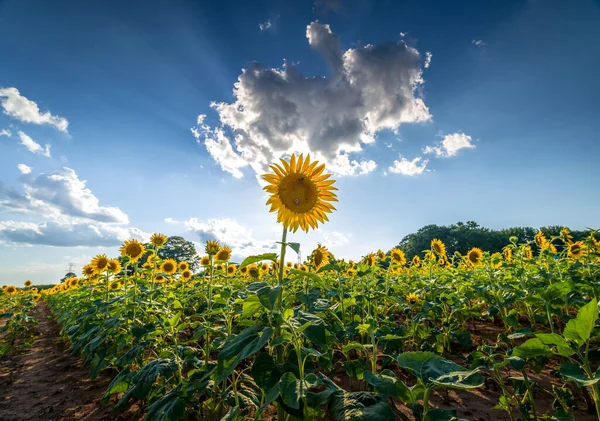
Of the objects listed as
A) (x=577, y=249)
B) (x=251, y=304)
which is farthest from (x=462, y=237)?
(x=251, y=304)

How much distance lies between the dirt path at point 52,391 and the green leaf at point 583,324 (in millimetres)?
3811

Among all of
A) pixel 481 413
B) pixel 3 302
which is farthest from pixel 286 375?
pixel 3 302

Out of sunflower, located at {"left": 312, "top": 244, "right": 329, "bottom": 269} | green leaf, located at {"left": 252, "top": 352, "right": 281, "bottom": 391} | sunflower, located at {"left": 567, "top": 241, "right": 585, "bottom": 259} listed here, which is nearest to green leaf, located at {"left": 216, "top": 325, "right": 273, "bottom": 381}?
green leaf, located at {"left": 252, "top": 352, "right": 281, "bottom": 391}

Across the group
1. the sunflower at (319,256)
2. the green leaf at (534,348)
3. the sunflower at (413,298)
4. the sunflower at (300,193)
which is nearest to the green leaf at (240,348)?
the sunflower at (300,193)

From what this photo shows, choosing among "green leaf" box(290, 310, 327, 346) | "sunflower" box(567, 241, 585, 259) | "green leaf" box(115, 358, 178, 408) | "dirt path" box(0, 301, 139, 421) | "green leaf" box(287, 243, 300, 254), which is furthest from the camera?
"sunflower" box(567, 241, 585, 259)

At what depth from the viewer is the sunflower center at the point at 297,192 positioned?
2791 mm

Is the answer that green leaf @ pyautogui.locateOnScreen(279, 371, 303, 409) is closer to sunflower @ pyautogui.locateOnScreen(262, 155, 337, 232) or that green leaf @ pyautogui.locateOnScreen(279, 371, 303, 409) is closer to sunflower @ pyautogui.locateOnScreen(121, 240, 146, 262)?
sunflower @ pyautogui.locateOnScreen(262, 155, 337, 232)

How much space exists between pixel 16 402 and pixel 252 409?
140 inches

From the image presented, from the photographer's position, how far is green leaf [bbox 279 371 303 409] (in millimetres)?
1456

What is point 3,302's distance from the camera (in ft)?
50.1

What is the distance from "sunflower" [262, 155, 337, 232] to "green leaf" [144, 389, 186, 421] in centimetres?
155

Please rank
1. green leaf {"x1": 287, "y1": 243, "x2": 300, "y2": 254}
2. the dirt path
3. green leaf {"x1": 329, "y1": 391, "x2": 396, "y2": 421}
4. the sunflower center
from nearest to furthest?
green leaf {"x1": 329, "y1": 391, "x2": 396, "y2": 421}
green leaf {"x1": 287, "y1": 243, "x2": 300, "y2": 254}
the sunflower center
the dirt path

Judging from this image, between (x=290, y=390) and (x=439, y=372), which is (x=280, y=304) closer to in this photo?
(x=290, y=390)

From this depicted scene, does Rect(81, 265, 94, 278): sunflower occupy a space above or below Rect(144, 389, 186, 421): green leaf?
above
